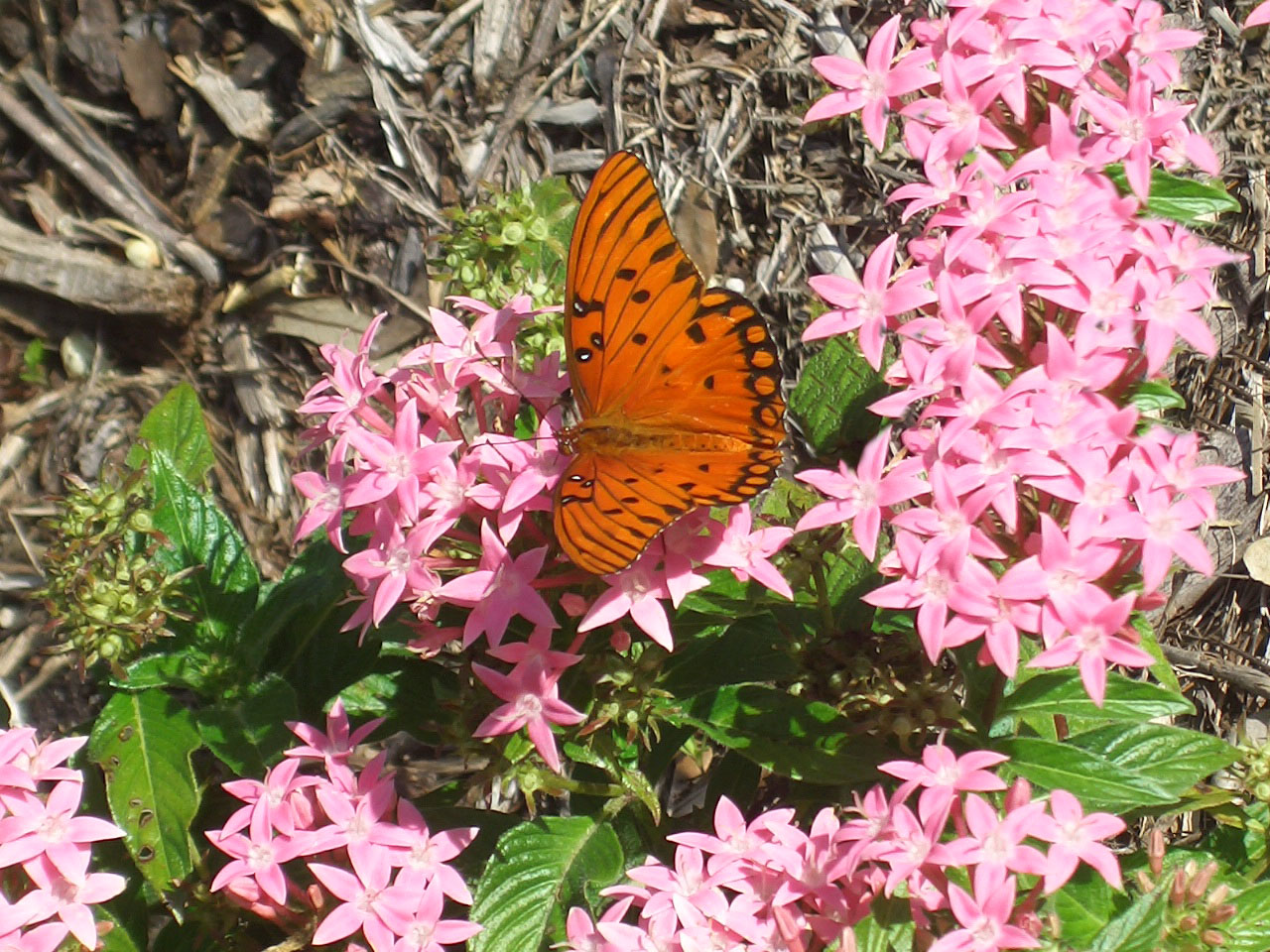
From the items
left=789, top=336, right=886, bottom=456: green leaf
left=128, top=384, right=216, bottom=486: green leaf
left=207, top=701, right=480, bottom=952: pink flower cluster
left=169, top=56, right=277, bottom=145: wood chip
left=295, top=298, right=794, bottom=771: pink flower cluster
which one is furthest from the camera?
left=169, top=56, right=277, bottom=145: wood chip

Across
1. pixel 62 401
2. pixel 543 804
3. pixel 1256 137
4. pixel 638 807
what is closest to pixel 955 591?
pixel 638 807

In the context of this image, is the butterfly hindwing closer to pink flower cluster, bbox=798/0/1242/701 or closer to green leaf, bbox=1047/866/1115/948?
pink flower cluster, bbox=798/0/1242/701

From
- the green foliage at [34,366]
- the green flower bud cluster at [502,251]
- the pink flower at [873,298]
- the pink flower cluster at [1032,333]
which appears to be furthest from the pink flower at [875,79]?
the green foliage at [34,366]

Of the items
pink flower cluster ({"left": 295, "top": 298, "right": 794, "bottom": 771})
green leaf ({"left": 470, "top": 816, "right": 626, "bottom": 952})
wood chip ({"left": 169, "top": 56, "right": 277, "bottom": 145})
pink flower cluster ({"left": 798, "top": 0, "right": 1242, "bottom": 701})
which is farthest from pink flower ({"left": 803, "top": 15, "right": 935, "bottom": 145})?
wood chip ({"left": 169, "top": 56, "right": 277, "bottom": 145})

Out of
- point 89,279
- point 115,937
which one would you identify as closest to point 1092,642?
point 115,937

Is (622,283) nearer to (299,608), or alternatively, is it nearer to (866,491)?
(866,491)
